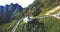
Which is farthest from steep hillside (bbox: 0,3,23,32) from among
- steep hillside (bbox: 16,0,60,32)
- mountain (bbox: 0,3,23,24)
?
steep hillside (bbox: 16,0,60,32)

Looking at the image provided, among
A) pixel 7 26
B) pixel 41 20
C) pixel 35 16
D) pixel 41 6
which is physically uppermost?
pixel 41 6

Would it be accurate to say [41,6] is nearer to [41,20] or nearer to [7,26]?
[41,20]

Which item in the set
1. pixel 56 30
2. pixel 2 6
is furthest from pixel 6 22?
pixel 56 30

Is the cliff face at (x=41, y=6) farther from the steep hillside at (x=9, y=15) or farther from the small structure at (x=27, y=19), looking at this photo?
the steep hillside at (x=9, y=15)

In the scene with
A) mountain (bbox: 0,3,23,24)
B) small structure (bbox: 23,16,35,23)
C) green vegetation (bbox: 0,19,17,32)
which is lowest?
green vegetation (bbox: 0,19,17,32)

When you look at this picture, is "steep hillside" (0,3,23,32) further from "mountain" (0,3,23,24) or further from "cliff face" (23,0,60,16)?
"cliff face" (23,0,60,16)

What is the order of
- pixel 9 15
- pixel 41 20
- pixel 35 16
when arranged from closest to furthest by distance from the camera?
pixel 41 20
pixel 35 16
pixel 9 15

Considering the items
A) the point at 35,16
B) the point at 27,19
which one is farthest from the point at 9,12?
the point at 35,16

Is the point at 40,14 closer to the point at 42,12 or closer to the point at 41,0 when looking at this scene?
the point at 42,12
